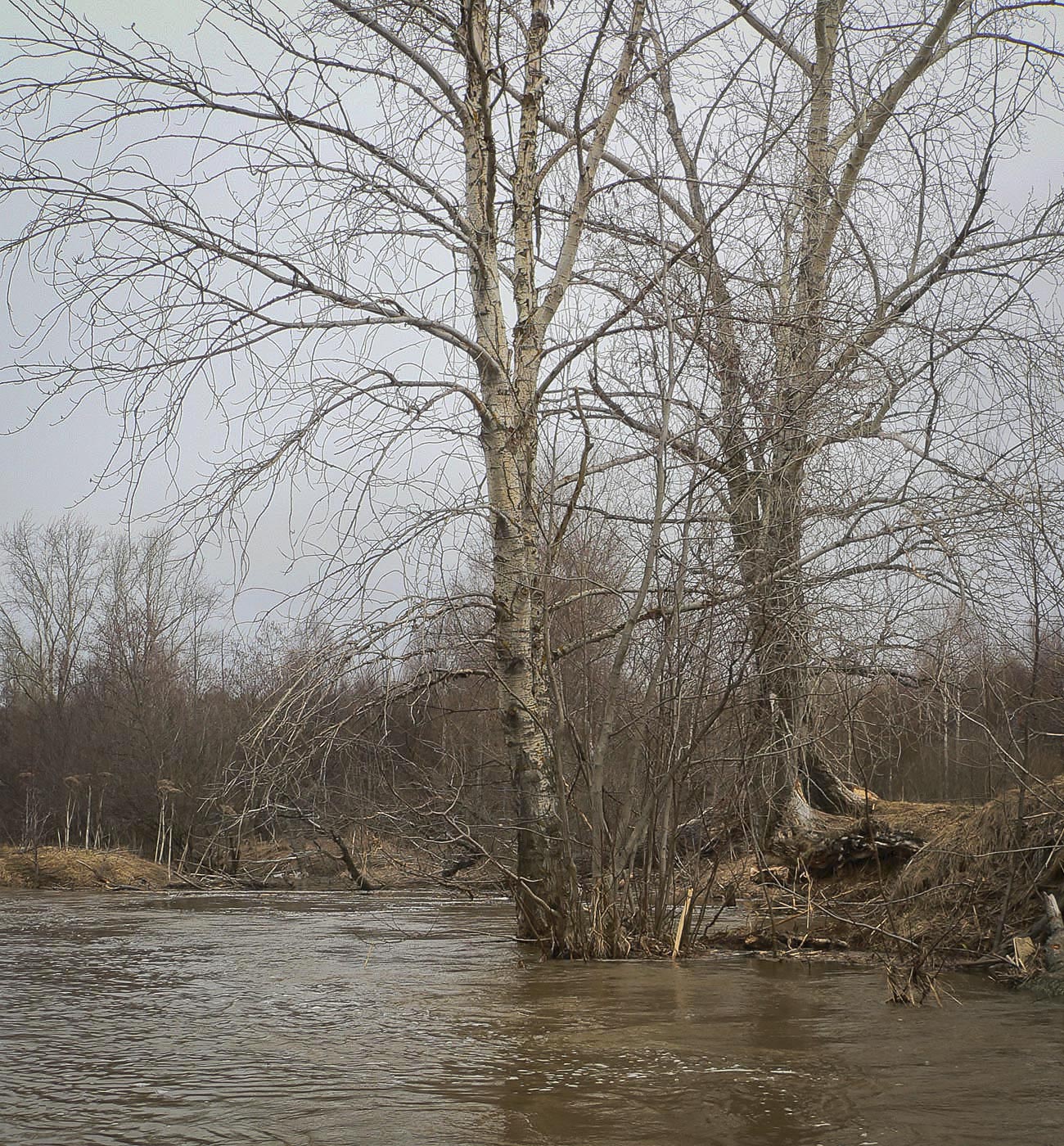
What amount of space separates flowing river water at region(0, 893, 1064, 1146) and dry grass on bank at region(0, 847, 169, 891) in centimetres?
1404

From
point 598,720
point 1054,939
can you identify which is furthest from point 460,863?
point 1054,939

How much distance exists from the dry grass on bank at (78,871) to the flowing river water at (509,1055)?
14043mm

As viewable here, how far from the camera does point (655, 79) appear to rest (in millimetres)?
9461

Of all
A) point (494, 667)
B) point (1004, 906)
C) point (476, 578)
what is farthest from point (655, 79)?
point (1004, 906)

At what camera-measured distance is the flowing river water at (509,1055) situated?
377 centimetres

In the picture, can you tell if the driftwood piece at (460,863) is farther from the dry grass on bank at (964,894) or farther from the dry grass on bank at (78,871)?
the dry grass on bank at (78,871)

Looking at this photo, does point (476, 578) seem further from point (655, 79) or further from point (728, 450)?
point (655, 79)

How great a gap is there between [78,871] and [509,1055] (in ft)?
64.8

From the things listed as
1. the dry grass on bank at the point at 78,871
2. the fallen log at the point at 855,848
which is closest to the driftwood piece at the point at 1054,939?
the fallen log at the point at 855,848

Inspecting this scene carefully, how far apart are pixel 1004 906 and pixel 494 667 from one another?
3522 millimetres

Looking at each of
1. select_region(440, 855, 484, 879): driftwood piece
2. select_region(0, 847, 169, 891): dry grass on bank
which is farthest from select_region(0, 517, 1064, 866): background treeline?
select_region(0, 847, 169, 891): dry grass on bank

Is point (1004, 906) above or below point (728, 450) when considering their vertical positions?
below

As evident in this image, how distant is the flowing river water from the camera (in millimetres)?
3773

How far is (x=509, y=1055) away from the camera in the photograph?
4.92 metres
